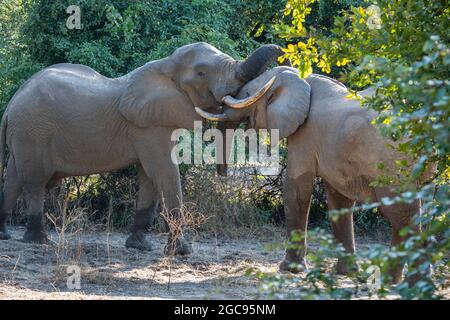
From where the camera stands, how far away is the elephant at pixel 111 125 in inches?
402

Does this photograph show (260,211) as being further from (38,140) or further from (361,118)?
(361,118)

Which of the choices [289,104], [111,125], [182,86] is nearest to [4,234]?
[111,125]

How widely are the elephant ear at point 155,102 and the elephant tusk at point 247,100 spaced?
1.89 feet

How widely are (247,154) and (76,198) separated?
221 cm

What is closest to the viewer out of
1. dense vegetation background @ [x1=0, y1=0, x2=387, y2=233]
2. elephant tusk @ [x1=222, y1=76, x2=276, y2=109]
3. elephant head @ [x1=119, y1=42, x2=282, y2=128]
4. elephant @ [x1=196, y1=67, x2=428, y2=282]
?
elephant @ [x1=196, y1=67, x2=428, y2=282]

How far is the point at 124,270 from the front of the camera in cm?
919

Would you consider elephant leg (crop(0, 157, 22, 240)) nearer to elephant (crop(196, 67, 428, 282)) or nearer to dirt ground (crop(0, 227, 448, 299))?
dirt ground (crop(0, 227, 448, 299))

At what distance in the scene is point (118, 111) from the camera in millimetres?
10539

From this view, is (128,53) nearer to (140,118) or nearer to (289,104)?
(140,118)

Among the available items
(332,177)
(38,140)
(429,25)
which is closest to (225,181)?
(38,140)

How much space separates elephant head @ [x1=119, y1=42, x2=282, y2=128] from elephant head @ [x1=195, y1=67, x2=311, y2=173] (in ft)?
0.58

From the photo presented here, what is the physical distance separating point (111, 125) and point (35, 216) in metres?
1.26

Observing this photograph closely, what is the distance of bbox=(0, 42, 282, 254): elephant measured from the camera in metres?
10.2

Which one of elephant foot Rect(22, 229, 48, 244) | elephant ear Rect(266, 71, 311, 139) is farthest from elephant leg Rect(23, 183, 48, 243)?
elephant ear Rect(266, 71, 311, 139)
